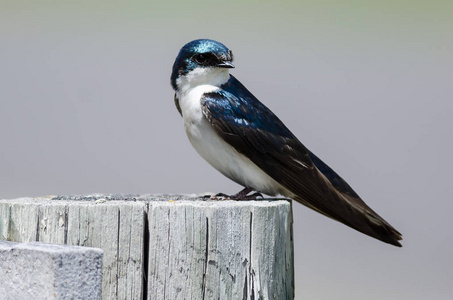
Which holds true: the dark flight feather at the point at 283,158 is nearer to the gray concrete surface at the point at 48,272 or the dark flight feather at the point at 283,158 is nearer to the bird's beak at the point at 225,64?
the bird's beak at the point at 225,64

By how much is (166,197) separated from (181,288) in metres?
0.83

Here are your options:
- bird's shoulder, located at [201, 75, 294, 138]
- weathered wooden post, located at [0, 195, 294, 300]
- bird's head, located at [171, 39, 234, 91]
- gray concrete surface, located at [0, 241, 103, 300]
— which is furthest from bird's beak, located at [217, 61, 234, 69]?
gray concrete surface, located at [0, 241, 103, 300]

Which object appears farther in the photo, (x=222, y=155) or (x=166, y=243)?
(x=222, y=155)

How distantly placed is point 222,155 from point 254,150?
0.14 m

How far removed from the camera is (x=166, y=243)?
2049mm

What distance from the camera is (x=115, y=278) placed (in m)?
2.06

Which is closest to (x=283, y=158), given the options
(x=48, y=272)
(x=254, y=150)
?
(x=254, y=150)

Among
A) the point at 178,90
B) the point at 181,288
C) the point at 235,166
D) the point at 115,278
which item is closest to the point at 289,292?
the point at 181,288

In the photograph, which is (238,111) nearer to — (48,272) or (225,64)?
(225,64)

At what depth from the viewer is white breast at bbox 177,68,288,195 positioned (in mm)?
3068

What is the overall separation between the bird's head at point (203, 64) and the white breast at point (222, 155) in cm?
13

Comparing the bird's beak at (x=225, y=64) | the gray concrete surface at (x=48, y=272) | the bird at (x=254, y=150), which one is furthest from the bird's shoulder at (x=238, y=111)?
the gray concrete surface at (x=48, y=272)

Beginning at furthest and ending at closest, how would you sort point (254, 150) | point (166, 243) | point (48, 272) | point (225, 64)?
point (225, 64), point (254, 150), point (166, 243), point (48, 272)

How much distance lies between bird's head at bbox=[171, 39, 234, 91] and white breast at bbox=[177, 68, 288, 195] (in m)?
0.13
